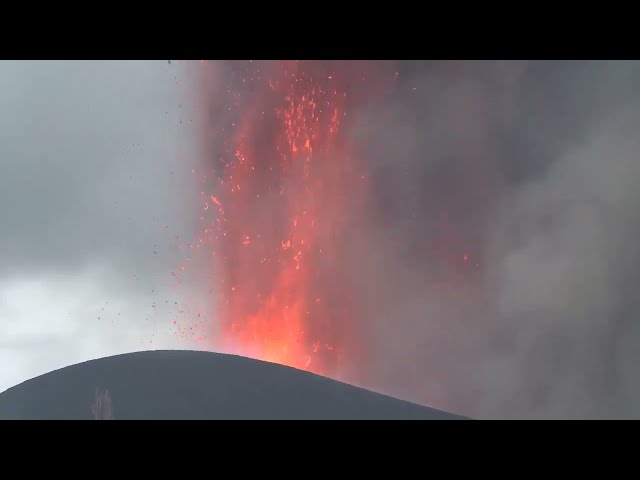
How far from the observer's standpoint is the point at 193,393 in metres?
39.9

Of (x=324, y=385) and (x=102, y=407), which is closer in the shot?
(x=102, y=407)

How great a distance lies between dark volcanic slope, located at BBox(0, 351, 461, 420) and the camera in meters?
38.1

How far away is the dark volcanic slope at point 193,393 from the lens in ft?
125

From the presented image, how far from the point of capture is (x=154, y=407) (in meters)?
38.1
